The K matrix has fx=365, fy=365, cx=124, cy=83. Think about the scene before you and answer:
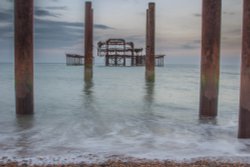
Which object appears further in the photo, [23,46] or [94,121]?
[94,121]

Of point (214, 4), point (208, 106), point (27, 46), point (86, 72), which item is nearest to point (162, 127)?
point (208, 106)

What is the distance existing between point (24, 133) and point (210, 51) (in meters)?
3.49

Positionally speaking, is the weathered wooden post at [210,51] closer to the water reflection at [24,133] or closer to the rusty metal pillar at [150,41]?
the water reflection at [24,133]

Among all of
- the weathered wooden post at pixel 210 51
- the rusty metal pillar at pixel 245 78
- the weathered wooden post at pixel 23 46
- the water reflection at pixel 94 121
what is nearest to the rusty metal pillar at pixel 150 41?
the water reflection at pixel 94 121

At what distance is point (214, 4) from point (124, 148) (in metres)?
3.19

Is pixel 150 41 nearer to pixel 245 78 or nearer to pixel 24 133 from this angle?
pixel 24 133

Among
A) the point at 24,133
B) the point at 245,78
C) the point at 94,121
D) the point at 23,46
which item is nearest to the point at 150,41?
the point at 94,121

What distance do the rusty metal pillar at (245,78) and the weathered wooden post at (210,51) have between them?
1.57 m

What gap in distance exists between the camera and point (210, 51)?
21.4 ft

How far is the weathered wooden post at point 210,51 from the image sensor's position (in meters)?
6.46

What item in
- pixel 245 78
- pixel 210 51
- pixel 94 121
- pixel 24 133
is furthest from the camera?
pixel 94 121

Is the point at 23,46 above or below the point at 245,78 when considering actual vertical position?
above

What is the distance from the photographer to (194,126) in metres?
6.57

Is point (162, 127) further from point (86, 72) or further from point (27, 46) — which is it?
point (86, 72)
